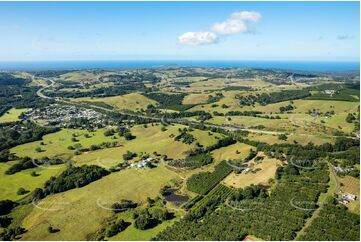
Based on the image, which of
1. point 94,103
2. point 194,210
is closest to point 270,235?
point 194,210

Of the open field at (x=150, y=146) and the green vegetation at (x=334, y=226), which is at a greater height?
the green vegetation at (x=334, y=226)

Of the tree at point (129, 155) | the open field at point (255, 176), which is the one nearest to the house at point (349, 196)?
the open field at point (255, 176)

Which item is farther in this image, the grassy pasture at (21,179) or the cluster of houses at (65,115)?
the cluster of houses at (65,115)

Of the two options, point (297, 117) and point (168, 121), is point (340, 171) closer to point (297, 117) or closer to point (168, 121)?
point (297, 117)

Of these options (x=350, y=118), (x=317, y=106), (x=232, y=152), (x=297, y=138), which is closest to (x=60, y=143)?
(x=232, y=152)

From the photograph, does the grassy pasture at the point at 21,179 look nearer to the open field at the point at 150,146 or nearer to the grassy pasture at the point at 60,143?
the open field at the point at 150,146

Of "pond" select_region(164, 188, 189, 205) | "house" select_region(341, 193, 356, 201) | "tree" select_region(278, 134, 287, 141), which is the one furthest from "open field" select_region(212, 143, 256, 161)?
"house" select_region(341, 193, 356, 201)

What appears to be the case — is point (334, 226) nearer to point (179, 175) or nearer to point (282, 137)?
point (179, 175)
